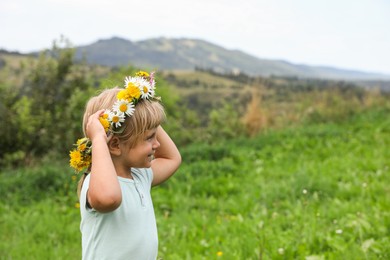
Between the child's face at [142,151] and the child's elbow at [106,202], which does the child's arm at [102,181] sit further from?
the child's face at [142,151]

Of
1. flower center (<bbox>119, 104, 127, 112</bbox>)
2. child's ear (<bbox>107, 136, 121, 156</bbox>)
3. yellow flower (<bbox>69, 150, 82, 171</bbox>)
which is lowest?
yellow flower (<bbox>69, 150, 82, 171</bbox>)

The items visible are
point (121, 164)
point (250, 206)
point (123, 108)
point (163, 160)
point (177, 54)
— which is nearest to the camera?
point (123, 108)

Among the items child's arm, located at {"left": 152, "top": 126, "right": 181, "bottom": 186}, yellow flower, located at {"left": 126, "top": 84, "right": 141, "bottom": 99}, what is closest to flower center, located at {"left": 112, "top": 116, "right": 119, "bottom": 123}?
yellow flower, located at {"left": 126, "top": 84, "right": 141, "bottom": 99}

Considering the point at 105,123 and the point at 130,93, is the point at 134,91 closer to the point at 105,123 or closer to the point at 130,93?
the point at 130,93

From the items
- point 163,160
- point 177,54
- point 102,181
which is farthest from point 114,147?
point 177,54

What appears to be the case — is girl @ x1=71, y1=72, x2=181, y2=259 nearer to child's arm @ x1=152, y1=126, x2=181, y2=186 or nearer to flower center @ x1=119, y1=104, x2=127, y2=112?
flower center @ x1=119, y1=104, x2=127, y2=112

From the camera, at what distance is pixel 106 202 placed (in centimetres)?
163

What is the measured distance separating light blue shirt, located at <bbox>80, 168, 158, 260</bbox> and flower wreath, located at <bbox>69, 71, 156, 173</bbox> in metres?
0.08

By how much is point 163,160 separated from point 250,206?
2692 mm

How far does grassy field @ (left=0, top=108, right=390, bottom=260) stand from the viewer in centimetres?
348

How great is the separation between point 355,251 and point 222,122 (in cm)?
625

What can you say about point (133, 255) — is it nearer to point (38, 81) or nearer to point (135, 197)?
point (135, 197)

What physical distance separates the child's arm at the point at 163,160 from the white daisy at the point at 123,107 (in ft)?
1.54

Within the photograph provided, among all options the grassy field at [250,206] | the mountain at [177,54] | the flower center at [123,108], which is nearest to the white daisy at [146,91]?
the flower center at [123,108]
